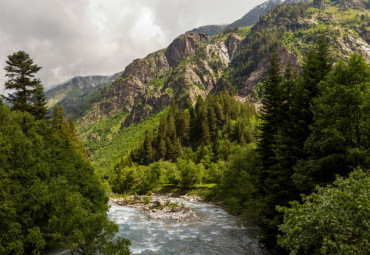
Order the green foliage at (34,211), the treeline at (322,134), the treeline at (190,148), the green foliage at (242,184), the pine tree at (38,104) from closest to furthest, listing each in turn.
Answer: the green foliage at (34,211) → the treeline at (322,134) → the pine tree at (38,104) → the green foliage at (242,184) → the treeline at (190,148)

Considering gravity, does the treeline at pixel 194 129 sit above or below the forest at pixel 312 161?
above

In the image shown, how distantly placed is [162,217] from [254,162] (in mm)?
23573

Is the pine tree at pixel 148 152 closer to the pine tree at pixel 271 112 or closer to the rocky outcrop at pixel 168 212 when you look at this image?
the rocky outcrop at pixel 168 212

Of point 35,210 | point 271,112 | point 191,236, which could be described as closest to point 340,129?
point 271,112

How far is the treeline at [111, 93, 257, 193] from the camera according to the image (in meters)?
89.7

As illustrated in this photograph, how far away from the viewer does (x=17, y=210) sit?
21.2 m

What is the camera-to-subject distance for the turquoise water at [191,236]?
29892 mm

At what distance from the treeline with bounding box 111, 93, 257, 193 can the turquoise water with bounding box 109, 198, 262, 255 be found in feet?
97.3

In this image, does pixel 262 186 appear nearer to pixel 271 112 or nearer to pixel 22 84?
pixel 271 112

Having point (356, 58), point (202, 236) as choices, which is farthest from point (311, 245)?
point (202, 236)

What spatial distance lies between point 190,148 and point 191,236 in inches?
3267

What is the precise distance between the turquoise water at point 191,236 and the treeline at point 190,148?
1167 inches

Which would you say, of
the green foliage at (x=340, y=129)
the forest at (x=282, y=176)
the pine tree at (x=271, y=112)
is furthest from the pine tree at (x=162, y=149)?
the green foliage at (x=340, y=129)

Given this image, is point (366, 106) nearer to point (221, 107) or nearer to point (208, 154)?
point (208, 154)
